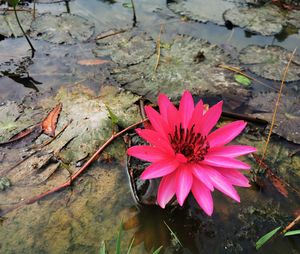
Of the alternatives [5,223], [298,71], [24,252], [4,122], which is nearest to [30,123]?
[4,122]

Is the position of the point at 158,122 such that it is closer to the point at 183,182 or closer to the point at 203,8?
the point at 183,182

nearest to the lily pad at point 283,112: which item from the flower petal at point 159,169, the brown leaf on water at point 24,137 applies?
the flower petal at point 159,169

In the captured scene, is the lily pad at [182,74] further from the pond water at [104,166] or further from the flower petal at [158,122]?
the flower petal at [158,122]

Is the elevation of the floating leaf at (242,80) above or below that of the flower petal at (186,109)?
below

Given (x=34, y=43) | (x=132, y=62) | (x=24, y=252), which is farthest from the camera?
(x=34, y=43)

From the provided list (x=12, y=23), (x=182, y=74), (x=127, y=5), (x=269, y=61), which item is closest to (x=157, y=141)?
(x=182, y=74)

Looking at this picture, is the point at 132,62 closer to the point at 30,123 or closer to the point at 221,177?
the point at 30,123
